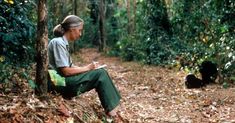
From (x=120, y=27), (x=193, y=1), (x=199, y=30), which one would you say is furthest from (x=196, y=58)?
(x=120, y=27)

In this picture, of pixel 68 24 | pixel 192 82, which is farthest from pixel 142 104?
pixel 68 24

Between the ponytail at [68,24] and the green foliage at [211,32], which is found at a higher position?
the ponytail at [68,24]

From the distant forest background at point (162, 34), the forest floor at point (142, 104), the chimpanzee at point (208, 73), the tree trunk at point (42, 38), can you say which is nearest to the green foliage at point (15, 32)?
the distant forest background at point (162, 34)

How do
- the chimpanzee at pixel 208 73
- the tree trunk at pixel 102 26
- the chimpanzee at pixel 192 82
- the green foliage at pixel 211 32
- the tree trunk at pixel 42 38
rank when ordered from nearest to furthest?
the tree trunk at pixel 42 38
the chimpanzee at pixel 192 82
the chimpanzee at pixel 208 73
the green foliage at pixel 211 32
the tree trunk at pixel 102 26

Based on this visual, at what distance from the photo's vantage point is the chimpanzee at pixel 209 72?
1142 cm

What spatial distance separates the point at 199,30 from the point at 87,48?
62.8 feet

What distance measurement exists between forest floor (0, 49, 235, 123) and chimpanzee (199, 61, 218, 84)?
0.46 meters

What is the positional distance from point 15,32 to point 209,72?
5529mm

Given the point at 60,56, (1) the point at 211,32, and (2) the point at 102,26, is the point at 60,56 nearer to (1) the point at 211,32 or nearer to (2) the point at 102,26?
(1) the point at 211,32

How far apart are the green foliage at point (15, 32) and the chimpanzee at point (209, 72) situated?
189 inches

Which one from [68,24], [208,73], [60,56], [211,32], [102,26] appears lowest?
[208,73]

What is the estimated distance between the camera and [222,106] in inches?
339

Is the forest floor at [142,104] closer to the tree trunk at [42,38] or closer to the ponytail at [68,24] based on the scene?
the tree trunk at [42,38]

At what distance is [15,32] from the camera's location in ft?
26.9
